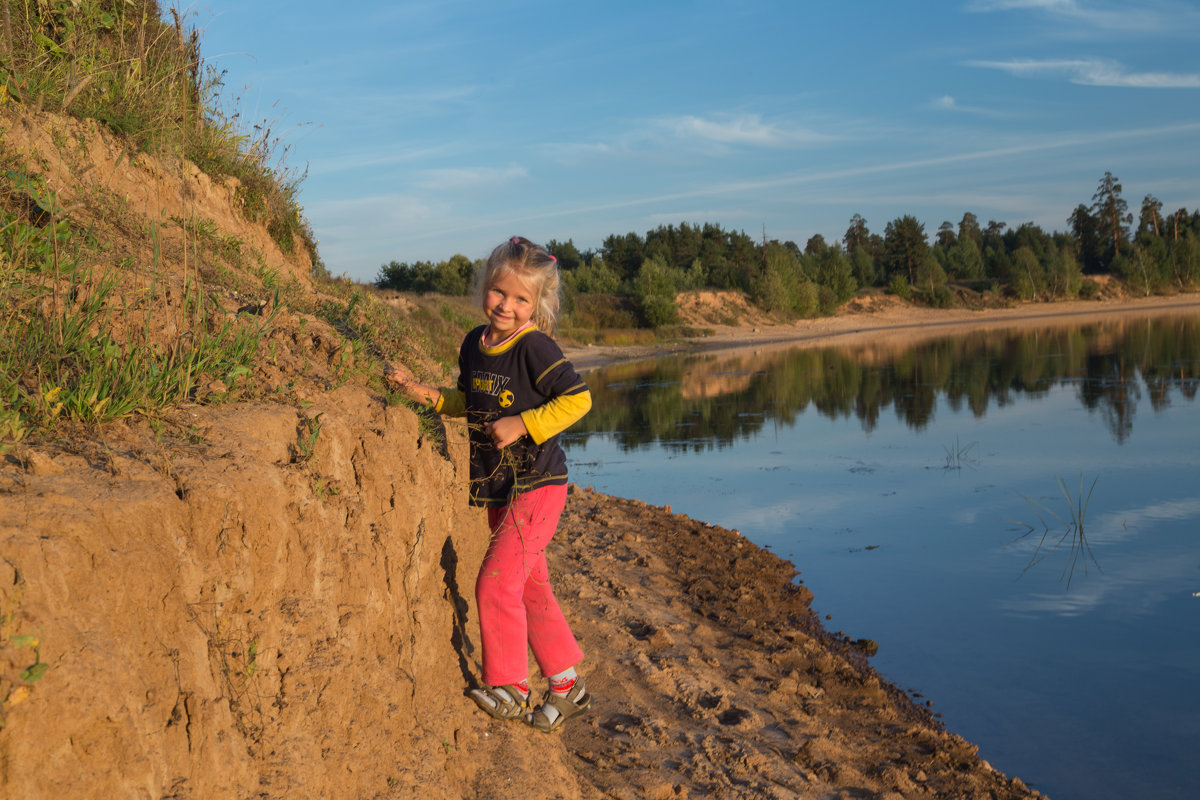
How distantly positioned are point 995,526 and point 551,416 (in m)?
7.28

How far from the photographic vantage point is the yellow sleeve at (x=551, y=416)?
129 inches

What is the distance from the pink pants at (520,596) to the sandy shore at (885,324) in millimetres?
26074

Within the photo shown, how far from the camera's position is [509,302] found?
342cm

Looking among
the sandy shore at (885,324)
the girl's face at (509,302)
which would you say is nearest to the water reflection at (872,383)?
the sandy shore at (885,324)

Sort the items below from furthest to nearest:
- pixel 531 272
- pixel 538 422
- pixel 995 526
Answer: pixel 995 526 < pixel 531 272 < pixel 538 422

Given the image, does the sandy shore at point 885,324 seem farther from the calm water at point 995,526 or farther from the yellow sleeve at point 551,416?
the yellow sleeve at point 551,416

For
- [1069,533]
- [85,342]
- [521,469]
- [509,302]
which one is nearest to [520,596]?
[521,469]

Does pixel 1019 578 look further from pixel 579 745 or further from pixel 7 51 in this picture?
pixel 7 51

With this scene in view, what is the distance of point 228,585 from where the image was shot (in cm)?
241

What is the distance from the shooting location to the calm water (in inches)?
201

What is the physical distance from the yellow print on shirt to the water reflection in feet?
34.2

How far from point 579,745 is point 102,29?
5.66m

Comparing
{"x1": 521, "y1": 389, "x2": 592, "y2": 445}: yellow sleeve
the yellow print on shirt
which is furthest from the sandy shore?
{"x1": 521, "y1": 389, "x2": 592, "y2": 445}: yellow sleeve

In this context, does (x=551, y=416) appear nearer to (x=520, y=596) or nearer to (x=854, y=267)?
(x=520, y=596)
